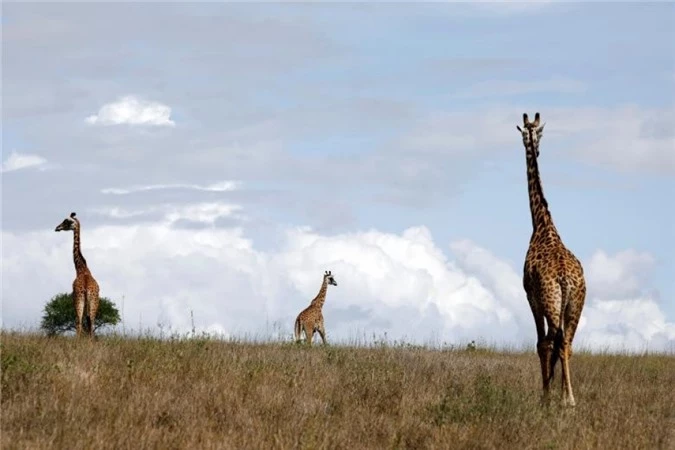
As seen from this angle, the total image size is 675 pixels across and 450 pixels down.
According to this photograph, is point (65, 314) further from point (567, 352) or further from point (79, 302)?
point (567, 352)

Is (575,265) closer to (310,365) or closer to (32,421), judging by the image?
(310,365)

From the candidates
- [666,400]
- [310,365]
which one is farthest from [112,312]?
[666,400]

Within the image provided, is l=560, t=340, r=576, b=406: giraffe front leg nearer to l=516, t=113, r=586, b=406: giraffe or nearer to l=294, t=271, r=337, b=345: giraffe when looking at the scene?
l=516, t=113, r=586, b=406: giraffe

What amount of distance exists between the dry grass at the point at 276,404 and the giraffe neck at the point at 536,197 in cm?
233

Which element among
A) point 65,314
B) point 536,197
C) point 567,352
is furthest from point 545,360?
point 65,314

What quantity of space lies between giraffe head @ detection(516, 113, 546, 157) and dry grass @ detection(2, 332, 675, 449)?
3.42 meters

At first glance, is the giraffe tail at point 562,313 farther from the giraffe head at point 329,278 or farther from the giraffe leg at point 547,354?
the giraffe head at point 329,278

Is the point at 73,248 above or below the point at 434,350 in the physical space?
above

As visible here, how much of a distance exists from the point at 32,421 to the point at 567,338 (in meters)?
6.65

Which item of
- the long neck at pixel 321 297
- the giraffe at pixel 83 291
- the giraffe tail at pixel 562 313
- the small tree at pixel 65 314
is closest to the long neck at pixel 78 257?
the giraffe at pixel 83 291

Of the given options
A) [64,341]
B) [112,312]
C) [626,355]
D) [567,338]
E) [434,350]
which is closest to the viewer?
[567,338]

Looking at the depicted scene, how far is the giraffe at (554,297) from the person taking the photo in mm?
13141

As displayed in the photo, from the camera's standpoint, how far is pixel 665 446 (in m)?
11.6

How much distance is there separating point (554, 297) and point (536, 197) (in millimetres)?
2059
